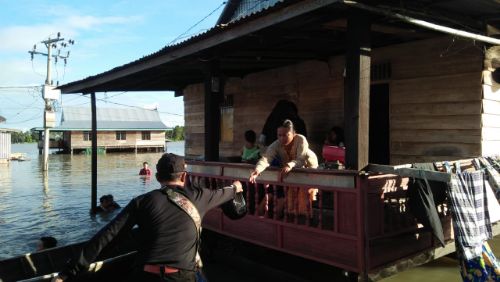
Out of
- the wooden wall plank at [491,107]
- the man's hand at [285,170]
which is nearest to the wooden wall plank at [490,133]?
the wooden wall plank at [491,107]

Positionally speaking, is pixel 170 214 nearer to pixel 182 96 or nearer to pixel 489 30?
pixel 489 30

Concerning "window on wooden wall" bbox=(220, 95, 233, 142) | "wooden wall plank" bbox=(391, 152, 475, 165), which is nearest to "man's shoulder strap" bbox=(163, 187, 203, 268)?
"wooden wall plank" bbox=(391, 152, 475, 165)

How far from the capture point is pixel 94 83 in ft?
34.6

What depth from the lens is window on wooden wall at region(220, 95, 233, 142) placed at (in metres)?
12.0

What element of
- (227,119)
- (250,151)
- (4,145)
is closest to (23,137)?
(4,145)

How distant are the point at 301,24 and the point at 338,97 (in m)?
3.77

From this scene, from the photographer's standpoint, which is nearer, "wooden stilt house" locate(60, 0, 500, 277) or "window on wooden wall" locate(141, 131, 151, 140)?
"wooden stilt house" locate(60, 0, 500, 277)

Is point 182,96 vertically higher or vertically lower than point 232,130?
higher

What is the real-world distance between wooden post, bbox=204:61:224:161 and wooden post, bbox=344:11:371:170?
3039mm

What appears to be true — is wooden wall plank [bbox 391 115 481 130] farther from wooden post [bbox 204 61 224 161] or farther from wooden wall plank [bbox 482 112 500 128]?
wooden post [bbox 204 61 224 161]

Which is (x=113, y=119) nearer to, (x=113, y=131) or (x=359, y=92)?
(x=113, y=131)

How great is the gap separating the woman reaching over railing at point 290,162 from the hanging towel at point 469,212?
157cm

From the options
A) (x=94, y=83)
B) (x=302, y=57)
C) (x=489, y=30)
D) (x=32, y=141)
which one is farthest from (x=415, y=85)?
(x=32, y=141)

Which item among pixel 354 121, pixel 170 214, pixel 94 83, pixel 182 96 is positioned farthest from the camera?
pixel 182 96
